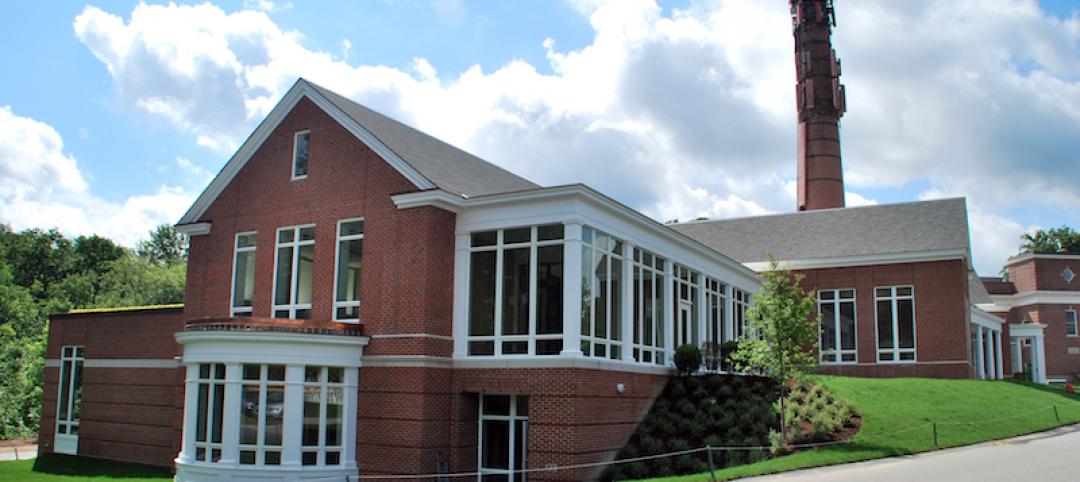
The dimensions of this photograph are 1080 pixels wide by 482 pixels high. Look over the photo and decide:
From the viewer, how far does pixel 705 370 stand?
25922 millimetres

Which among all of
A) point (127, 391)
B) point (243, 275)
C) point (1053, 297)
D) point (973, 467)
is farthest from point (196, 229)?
point (1053, 297)

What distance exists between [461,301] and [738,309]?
13.7 meters

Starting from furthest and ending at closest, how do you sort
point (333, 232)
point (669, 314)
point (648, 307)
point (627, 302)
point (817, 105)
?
1. point (817, 105)
2. point (669, 314)
3. point (648, 307)
4. point (333, 232)
5. point (627, 302)

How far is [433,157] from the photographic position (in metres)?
24.0

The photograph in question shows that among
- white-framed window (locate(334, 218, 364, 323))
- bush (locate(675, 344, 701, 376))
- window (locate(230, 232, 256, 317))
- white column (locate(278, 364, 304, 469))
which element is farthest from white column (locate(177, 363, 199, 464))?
bush (locate(675, 344, 701, 376))

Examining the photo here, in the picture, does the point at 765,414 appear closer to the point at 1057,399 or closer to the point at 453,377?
→ the point at 453,377

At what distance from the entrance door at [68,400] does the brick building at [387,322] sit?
62 cm

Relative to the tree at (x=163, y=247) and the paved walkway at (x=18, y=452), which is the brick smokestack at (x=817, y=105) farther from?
the tree at (x=163, y=247)

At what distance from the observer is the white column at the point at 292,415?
1891cm

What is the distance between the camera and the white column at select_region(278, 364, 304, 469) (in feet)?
62.0

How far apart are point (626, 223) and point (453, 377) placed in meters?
5.67

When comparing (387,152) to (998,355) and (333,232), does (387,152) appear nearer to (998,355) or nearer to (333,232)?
(333,232)

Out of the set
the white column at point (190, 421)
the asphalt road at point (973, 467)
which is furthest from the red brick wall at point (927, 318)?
the white column at point (190, 421)

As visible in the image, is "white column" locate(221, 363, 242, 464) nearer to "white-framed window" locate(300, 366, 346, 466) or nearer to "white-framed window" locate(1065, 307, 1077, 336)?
"white-framed window" locate(300, 366, 346, 466)
